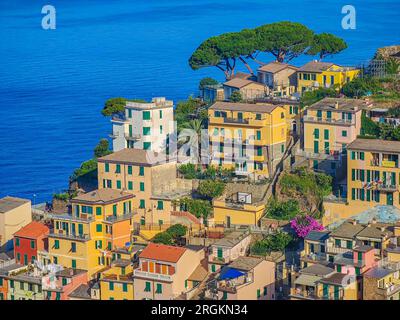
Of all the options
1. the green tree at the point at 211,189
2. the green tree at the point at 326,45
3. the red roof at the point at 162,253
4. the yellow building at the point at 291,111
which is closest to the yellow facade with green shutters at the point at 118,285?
the red roof at the point at 162,253

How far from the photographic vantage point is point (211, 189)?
2702 inches

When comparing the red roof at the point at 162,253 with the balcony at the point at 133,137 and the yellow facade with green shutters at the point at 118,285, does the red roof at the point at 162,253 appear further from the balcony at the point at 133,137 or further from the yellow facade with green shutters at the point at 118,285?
the balcony at the point at 133,137

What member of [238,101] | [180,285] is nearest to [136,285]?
[180,285]

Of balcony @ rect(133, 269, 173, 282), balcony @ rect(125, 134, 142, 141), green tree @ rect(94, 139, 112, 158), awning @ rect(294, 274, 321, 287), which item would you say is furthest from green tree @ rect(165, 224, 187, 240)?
green tree @ rect(94, 139, 112, 158)

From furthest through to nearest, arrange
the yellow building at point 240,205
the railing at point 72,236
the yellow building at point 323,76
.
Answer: the yellow building at point 323,76, the yellow building at point 240,205, the railing at point 72,236

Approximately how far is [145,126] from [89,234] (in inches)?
384

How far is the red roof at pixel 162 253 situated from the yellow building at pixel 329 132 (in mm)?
9551

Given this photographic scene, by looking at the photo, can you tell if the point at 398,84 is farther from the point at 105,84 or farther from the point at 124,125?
the point at 105,84

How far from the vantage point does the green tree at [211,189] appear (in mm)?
68625

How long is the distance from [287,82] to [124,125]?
10.8 m

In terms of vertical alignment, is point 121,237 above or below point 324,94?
below

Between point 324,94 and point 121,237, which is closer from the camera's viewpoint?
point 121,237

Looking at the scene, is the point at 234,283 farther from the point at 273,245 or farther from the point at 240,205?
the point at 240,205

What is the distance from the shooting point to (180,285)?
62.4m
